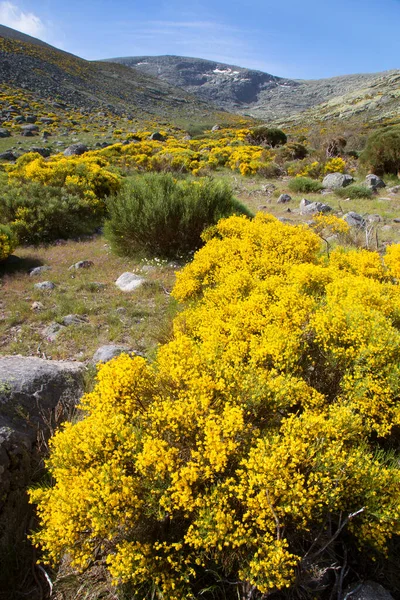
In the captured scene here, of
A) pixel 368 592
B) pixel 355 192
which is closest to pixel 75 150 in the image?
pixel 355 192

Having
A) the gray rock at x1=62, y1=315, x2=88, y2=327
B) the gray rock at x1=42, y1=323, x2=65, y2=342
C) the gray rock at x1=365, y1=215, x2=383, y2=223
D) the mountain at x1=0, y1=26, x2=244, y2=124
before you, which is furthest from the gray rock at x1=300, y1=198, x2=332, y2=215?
the mountain at x1=0, y1=26, x2=244, y2=124

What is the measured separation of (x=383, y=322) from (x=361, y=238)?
15.9ft

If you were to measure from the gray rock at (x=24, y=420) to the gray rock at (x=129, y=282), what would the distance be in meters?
2.68

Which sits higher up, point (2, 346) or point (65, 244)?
point (65, 244)

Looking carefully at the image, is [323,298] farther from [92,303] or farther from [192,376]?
[92,303]

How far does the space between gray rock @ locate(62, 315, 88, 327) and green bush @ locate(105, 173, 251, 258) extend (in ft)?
8.64

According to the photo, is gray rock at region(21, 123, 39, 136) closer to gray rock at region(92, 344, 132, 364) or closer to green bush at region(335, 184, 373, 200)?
green bush at region(335, 184, 373, 200)

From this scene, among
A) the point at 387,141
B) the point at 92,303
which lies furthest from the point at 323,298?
the point at 387,141

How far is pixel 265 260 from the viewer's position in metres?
4.51

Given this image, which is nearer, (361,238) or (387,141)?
(361,238)

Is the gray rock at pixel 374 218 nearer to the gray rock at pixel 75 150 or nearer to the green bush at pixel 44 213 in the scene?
the green bush at pixel 44 213

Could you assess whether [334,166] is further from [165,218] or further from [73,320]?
[73,320]

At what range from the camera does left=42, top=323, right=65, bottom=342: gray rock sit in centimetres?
488

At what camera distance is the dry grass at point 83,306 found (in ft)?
15.5
